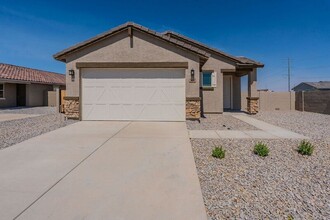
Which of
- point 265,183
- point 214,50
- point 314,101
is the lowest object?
point 265,183

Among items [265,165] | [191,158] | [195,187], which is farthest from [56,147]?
[265,165]

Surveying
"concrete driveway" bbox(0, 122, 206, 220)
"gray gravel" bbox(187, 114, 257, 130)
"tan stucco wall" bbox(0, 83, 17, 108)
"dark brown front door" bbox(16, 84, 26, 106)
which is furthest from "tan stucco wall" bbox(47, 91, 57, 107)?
"concrete driveway" bbox(0, 122, 206, 220)

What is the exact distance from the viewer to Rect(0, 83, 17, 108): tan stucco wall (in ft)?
71.1

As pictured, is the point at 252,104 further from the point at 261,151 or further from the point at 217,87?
the point at 261,151

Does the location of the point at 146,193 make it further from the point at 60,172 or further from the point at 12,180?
the point at 12,180

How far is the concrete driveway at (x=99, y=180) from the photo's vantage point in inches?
124

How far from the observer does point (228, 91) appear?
64.8ft

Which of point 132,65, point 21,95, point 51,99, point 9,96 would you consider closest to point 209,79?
point 132,65

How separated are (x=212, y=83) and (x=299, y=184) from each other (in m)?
11.5

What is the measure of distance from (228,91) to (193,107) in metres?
9.47

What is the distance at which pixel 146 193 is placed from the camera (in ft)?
12.0

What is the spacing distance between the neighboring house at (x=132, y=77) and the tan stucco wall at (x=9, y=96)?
1404 centimetres

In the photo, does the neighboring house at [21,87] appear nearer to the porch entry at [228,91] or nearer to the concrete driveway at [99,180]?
the porch entry at [228,91]

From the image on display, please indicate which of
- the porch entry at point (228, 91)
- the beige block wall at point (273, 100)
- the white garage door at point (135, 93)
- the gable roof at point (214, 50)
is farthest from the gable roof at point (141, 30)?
the beige block wall at point (273, 100)
